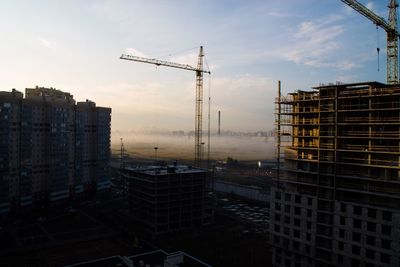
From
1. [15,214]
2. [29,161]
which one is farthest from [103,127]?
[15,214]

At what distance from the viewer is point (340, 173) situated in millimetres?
43562

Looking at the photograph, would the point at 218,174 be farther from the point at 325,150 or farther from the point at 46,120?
the point at 325,150

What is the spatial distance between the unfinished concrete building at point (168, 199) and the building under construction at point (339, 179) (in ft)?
95.0

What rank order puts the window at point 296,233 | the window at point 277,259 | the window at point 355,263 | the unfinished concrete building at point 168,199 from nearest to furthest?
the window at point 355,263 → the window at point 296,233 → the window at point 277,259 → the unfinished concrete building at point 168,199

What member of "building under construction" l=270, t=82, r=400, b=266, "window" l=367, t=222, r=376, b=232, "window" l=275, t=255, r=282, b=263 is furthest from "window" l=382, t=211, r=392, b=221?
"window" l=275, t=255, r=282, b=263

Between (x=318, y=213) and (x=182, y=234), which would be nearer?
(x=318, y=213)

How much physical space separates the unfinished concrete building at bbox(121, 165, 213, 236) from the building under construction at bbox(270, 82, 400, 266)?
28.9 m

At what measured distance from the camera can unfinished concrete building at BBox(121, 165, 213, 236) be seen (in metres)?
72.8

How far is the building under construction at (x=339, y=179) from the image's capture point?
129 feet

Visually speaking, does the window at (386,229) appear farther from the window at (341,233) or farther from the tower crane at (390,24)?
the tower crane at (390,24)

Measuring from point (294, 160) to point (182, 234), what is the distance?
3357 centimetres

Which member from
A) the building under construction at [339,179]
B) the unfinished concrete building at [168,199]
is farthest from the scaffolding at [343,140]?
the unfinished concrete building at [168,199]

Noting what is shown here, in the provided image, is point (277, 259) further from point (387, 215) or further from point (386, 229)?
point (387, 215)

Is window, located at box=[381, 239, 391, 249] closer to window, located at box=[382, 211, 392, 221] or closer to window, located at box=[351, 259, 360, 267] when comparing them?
window, located at box=[382, 211, 392, 221]
